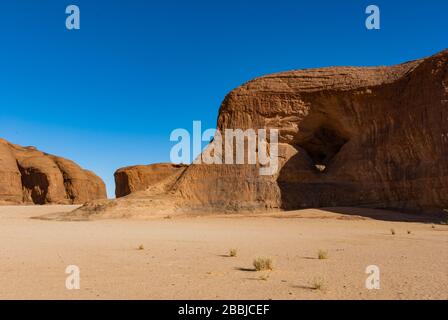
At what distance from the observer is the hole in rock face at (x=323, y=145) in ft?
105

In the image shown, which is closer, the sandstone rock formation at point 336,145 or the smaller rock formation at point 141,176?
the sandstone rock formation at point 336,145

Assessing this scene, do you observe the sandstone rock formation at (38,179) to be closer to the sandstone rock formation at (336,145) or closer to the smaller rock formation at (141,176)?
the smaller rock formation at (141,176)

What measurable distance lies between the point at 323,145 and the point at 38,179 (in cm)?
5312

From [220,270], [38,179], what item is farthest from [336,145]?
[38,179]

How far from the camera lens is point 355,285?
5672 mm

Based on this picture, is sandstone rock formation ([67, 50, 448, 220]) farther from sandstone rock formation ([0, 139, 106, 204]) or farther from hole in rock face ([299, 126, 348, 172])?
sandstone rock formation ([0, 139, 106, 204])

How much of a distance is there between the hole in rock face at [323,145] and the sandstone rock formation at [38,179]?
164ft

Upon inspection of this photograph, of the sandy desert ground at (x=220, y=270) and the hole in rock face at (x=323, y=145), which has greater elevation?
the hole in rock face at (x=323, y=145)

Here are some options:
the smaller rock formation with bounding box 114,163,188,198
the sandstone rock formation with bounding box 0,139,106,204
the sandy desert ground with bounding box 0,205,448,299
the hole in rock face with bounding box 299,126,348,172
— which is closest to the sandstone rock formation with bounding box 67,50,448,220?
the hole in rock face with bounding box 299,126,348,172

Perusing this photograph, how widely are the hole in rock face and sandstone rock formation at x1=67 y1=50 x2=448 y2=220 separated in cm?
8

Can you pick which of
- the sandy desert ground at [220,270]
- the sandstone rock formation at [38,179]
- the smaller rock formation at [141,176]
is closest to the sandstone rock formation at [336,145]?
the sandy desert ground at [220,270]

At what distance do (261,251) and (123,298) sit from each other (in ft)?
17.6

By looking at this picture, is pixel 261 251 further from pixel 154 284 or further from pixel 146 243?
pixel 154 284
